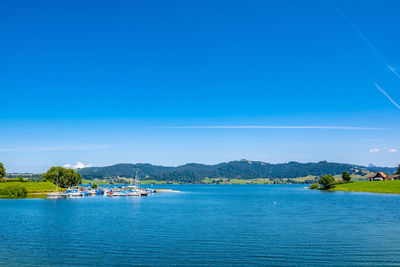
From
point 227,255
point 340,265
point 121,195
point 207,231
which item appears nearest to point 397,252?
point 340,265

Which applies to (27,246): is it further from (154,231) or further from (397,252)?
(397,252)

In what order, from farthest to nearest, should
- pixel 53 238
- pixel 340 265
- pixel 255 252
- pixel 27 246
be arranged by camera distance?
1. pixel 53 238
2. pixel 27 246
3. pixel 255 252
4. pixel 340 265

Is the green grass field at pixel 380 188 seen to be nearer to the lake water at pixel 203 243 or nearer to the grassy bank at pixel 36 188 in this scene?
the lake water at pixel 203 243

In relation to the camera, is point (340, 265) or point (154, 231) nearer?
point (340, 265)

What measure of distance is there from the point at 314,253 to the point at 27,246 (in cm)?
3871

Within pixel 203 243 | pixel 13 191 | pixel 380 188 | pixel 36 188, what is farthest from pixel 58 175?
pixel 380 188

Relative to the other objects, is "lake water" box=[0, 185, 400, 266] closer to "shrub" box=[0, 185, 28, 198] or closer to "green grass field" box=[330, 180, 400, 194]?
"shrub" box=[0, 185, 28, 198]

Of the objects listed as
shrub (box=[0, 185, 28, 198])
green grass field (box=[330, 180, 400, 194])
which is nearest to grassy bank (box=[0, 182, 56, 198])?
shrub (box=[0, 185, 28, 198])

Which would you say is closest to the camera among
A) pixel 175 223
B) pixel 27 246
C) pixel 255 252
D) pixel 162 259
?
pixel 162 259

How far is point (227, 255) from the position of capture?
40.1 meters

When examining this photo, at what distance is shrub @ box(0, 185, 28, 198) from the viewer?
455 feet

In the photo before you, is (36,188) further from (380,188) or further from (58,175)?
(380,188)

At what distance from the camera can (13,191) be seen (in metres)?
139

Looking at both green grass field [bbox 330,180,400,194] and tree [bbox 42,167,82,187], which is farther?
tree [bbox 42,167,82,187]
